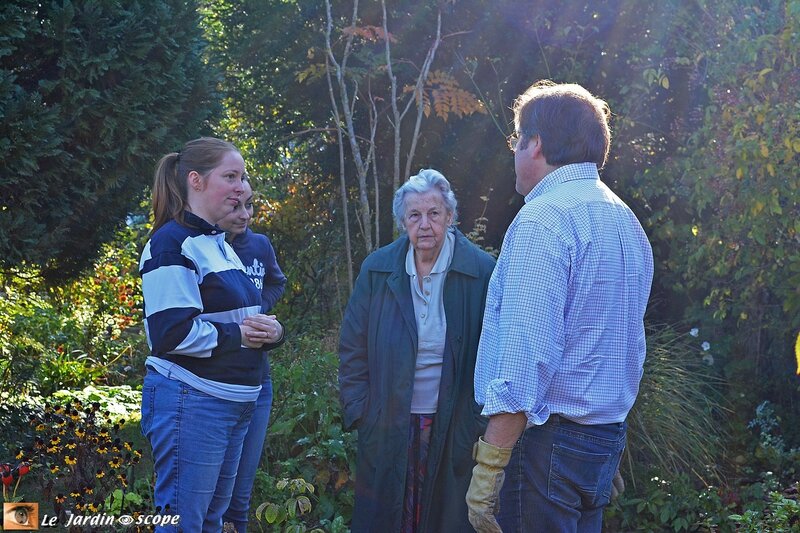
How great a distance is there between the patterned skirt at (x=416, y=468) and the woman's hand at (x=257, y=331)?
84 cm

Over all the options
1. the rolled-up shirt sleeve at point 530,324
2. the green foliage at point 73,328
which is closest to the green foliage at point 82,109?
the green foliage at point 73,328

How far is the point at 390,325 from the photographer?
364cm

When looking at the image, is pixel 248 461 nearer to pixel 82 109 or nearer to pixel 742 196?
pixel 82 109

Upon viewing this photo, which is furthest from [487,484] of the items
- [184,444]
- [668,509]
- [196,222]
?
[668,509]

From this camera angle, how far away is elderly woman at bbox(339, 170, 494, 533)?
3.54 meters

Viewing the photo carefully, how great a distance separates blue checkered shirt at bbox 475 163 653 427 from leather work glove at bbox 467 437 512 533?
0.38 feet

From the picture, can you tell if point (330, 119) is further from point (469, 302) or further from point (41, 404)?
point (469, 302)

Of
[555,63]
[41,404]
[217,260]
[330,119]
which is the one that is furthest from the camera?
[330,119]

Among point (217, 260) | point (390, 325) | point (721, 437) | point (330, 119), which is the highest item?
point (330, 119)

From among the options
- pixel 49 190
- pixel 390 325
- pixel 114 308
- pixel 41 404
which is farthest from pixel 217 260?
pixel 114 308

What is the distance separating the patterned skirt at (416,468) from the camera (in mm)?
3598

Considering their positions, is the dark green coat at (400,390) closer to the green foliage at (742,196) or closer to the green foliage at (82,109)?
the green foliage at (82,109)

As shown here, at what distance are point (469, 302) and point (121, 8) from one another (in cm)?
270

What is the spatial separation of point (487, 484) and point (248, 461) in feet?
4.28
